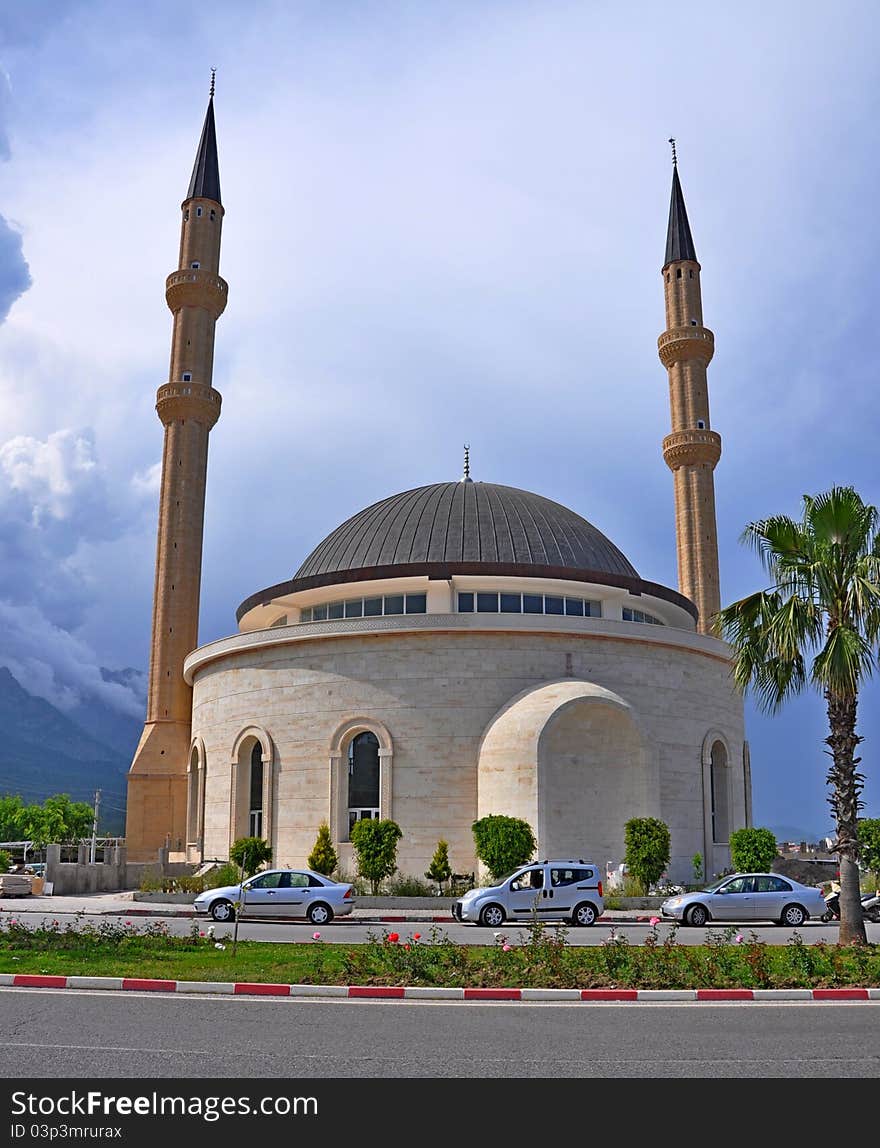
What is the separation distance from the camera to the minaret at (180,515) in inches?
1732

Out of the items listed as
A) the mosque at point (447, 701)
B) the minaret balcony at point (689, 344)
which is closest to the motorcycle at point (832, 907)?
the mosque at point (447, 701)

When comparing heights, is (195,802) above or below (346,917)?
above

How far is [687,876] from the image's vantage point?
113ft

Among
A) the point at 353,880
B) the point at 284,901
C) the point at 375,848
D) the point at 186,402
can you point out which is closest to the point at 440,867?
the point at 375,848

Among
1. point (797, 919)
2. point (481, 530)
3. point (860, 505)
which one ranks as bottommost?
point (797, 919)

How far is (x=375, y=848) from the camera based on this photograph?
1203 inches

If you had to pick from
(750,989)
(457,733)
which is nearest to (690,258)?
(457,733)

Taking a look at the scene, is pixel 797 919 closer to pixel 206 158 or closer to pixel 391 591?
pixel 391 591

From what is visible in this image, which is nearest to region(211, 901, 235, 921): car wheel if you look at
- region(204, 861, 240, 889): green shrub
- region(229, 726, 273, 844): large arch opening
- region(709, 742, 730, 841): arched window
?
region(204, 861, 240, 889): green shrub

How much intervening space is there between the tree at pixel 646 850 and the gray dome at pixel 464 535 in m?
10.2

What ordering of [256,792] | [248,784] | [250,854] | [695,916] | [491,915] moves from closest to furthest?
[491,915], [695,916], [250,854], [256,792], [248,784]

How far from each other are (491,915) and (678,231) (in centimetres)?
4143

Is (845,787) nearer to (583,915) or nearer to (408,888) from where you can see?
(583,915)
